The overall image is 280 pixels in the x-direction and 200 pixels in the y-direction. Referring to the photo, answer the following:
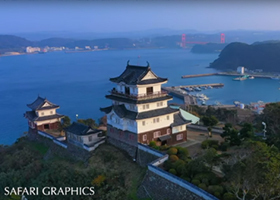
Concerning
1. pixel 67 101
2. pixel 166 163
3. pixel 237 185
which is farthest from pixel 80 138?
pixel 67 101

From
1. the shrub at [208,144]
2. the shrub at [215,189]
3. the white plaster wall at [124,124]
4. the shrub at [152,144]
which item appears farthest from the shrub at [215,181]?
the white plaster wall at [124,124]

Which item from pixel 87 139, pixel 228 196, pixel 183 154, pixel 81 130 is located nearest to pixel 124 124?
pixel 87 139

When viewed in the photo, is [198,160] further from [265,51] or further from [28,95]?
[265,51]

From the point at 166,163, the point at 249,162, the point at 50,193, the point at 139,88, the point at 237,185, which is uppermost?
the point at 139,88

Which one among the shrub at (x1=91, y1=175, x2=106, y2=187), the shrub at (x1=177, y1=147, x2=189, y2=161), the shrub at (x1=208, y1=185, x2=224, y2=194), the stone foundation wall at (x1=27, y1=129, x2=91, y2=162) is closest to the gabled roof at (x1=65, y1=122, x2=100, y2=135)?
the stone foundation wall at (x1=27, y1=129, x2=91, y2=162)

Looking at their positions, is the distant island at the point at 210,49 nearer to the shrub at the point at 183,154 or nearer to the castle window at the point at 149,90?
the castle window at the point at 149,90
